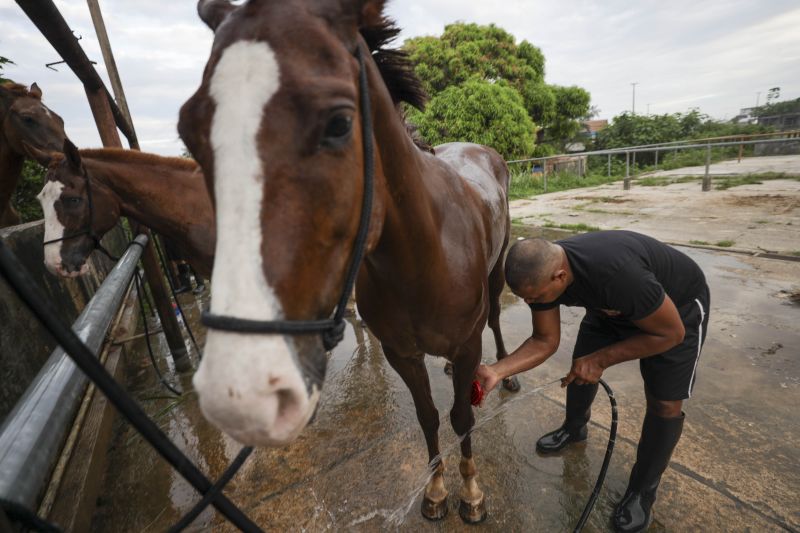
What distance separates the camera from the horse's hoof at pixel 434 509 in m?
2.02

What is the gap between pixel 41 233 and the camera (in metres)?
2.83

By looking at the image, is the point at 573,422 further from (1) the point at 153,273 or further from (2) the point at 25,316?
(1) the point at 153,273

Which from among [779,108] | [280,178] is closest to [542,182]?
[280,178]

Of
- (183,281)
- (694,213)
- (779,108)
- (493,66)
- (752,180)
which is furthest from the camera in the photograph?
(779,108)

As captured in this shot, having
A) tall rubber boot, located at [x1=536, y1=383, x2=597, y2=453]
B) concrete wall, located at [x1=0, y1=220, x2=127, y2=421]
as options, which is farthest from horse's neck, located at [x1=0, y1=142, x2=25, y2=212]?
tall rubber boot, located at [x1=536, y1=383, x2=597, y2=453]

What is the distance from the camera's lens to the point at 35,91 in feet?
10.4

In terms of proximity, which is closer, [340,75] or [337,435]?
[340,75]

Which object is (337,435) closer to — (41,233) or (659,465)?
(659,465)

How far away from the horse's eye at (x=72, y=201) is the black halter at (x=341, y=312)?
2.54 meters

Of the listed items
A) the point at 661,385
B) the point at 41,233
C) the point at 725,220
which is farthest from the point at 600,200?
the point at 41,233

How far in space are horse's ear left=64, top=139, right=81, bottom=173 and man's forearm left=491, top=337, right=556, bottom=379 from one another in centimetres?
296

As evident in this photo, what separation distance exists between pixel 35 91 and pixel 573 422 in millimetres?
4807

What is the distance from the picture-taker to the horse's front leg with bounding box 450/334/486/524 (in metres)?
1.96

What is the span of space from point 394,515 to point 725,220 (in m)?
7.31
